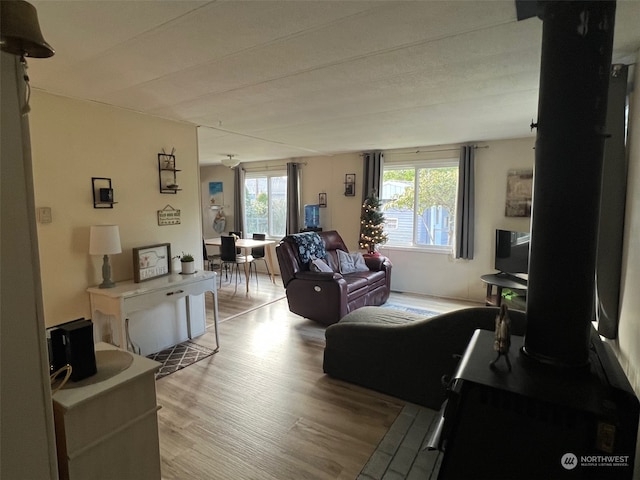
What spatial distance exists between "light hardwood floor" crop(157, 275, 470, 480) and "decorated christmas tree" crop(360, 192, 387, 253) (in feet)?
7.25

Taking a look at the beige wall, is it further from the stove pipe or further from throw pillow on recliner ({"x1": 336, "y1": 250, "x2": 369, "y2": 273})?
the stove pipe

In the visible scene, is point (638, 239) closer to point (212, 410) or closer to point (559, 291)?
point (559, 291)

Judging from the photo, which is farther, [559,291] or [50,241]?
[50,241]

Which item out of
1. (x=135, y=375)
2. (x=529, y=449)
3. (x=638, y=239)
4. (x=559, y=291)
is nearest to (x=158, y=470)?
(x=135, y=375)

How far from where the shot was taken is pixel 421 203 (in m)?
5.61

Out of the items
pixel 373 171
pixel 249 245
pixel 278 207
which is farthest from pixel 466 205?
pixel 278 207

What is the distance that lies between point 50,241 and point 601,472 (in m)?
3.49

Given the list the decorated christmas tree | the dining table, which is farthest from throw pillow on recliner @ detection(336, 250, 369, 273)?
the dining table

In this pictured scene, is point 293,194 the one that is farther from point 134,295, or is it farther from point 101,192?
point 134,295

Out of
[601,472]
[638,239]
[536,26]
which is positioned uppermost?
[536,26]

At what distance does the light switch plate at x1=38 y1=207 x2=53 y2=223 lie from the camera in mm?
2588

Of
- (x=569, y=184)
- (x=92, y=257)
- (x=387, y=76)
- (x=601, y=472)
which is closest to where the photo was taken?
(x=601, y=472)

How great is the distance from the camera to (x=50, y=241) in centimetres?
266

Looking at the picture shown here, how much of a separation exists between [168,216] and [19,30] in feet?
9.20
